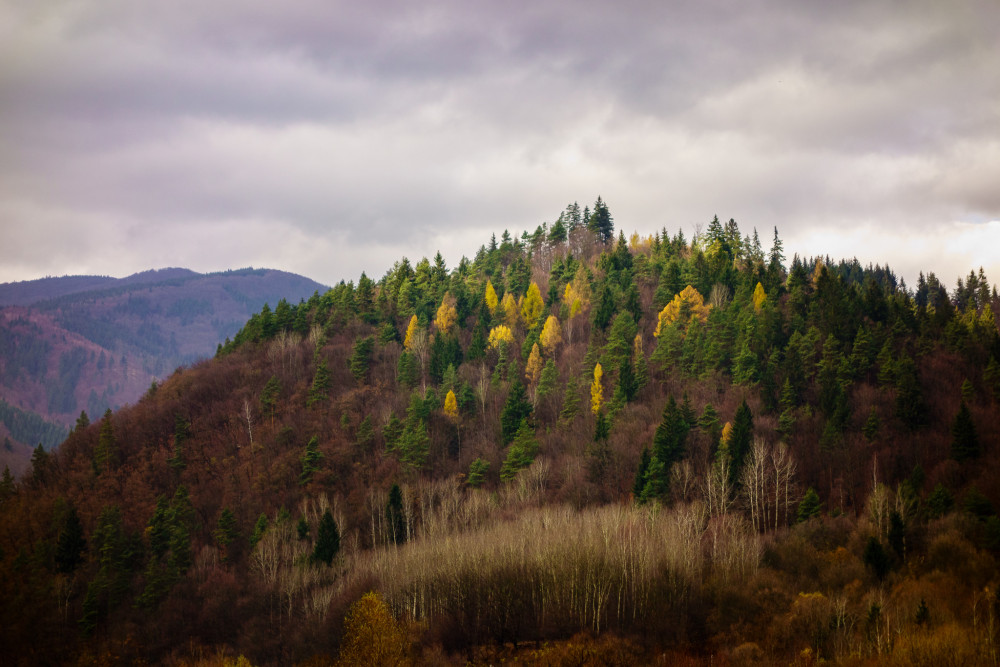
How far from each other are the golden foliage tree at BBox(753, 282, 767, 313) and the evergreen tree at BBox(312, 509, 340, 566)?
64.8 meters

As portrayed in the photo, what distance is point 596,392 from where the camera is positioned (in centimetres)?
9525

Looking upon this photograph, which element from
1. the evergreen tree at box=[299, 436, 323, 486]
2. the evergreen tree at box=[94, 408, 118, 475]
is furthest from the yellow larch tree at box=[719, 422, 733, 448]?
the evergreen tree at box=[94, 408, 118, 475]

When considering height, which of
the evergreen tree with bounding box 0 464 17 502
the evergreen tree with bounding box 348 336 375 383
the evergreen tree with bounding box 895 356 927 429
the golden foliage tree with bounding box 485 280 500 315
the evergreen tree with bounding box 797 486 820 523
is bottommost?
the evergreen tree with bounding box 797 486 820 523

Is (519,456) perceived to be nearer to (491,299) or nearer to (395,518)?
(395,518)

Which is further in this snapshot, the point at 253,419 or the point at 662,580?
the point at 253,419

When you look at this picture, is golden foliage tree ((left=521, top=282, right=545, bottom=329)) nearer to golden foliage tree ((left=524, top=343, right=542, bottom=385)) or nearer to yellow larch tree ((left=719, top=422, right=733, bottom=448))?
golden foliage tree ((left=524, top=343, right=542, bottom=385))

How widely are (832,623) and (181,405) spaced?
3988 inches

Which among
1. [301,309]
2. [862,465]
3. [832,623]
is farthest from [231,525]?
[862,465]

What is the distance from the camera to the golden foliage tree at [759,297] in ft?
327

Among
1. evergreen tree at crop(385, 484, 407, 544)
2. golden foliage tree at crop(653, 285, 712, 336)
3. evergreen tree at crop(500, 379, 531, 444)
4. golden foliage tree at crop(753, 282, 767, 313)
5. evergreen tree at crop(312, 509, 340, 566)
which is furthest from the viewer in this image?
golden foliage tree at crop(653, 285, 712, 336)

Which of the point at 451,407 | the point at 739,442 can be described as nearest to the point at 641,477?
the point at 739,442

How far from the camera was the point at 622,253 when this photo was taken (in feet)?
427

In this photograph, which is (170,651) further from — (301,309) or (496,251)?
(496,251)

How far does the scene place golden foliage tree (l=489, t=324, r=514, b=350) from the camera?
117188mm
